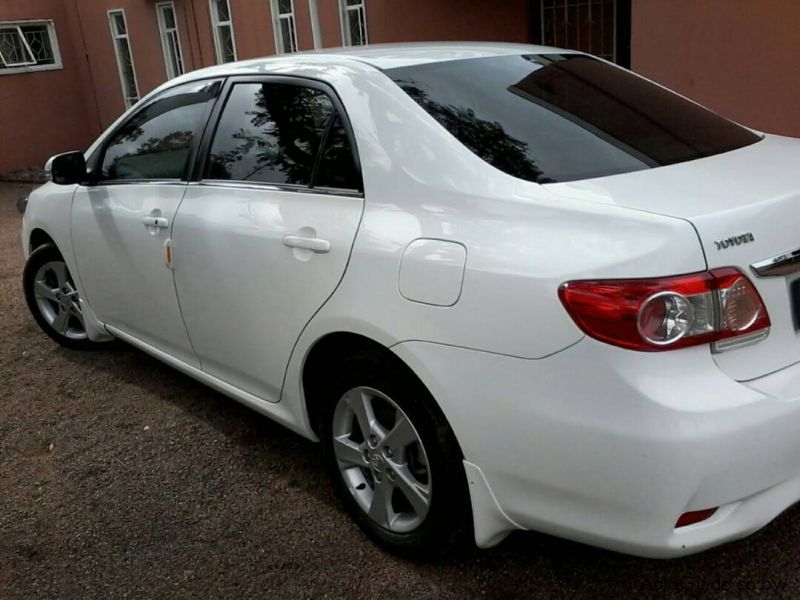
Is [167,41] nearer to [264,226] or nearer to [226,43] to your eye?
[226,43]

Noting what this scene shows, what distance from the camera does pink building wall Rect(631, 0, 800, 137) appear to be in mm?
5742

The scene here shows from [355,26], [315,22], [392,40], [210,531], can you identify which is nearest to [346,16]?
[355,26]

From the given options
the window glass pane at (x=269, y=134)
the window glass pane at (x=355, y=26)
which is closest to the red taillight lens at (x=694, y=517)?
the window glass pane at (x=269, y=134)

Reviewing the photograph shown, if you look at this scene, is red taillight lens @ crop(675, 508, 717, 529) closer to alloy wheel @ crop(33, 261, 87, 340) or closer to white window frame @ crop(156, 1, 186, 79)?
alloy wheel @ crop(33, 261, 87, 340)

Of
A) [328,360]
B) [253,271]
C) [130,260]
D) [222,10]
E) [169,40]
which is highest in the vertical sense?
[222,10]

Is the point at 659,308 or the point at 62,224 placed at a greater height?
the point at 659,308

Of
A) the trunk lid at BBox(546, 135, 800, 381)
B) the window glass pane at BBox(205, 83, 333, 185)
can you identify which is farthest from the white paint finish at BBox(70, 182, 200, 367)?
the trunk lid at BBox(546, 135, 800, 381)

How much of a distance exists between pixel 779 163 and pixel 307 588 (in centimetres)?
202

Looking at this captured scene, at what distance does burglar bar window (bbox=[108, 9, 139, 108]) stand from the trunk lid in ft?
44.0

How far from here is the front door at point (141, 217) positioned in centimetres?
346

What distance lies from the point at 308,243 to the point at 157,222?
109 cm

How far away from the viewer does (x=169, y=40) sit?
13117 mm

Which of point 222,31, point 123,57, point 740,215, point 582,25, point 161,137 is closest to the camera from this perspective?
point 740,215

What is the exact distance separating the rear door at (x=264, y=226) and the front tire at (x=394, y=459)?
30 cm
